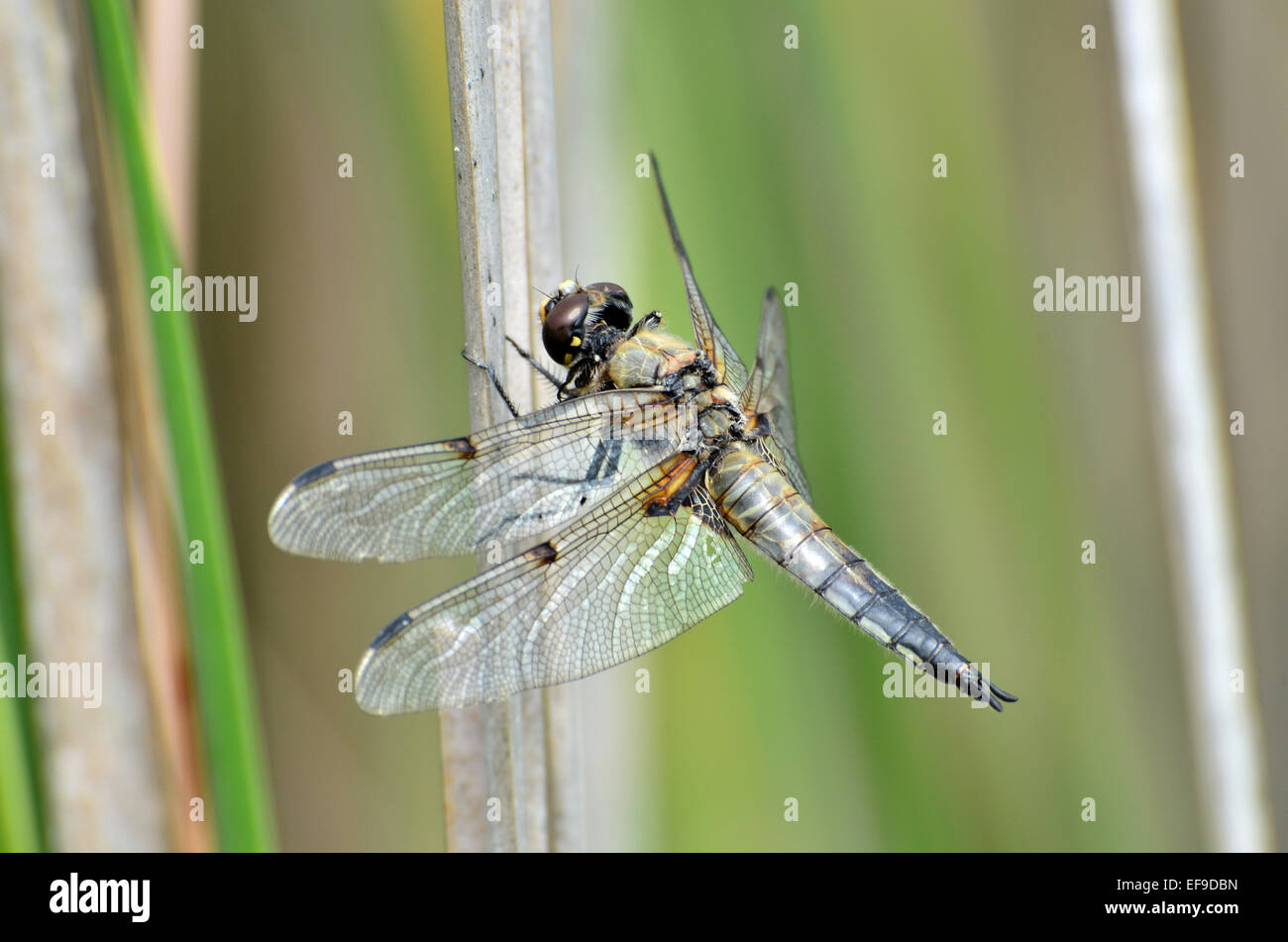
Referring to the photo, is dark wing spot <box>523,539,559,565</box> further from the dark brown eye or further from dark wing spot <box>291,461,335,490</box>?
the dark brown eye

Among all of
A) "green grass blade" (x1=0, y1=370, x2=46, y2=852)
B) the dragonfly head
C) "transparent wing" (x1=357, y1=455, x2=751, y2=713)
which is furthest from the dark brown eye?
"green grass blade" (x1=0, y1=370, x2=46, y2=852)

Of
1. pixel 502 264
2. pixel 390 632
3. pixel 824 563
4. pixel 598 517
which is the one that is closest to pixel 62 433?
pixel 390 632

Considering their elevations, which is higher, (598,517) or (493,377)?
(493,377)

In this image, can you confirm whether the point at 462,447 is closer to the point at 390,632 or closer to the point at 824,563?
the point at 390,632

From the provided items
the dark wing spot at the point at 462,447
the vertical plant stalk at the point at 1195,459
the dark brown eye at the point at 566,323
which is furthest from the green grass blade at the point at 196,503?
the vertical plant stalk at the point at 1195,459

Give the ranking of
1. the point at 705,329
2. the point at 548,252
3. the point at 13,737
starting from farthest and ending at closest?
the point at 705,329 → the point at 548,252 → the point at 13,737

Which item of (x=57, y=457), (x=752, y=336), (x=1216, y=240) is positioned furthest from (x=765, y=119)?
(x=57, y=457)

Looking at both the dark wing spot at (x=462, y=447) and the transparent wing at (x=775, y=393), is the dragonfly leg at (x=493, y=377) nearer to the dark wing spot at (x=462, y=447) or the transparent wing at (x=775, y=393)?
the dark wing spot at (x=462, y=447)

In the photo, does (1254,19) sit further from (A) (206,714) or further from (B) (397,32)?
(A) (206,714)
